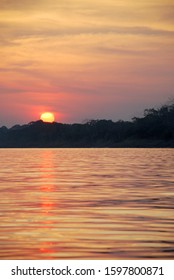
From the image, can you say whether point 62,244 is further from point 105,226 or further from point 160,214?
point 160,214

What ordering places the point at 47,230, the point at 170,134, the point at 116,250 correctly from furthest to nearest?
the point at 170,134 < the point at 47,230 < the point at 116,250

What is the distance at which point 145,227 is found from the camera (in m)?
18.4

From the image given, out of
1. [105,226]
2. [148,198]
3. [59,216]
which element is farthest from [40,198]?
[105,226]

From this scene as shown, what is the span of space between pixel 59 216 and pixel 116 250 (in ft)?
17.8

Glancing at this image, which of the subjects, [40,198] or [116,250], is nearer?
[116,250]

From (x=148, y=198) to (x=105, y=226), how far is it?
7436 mm

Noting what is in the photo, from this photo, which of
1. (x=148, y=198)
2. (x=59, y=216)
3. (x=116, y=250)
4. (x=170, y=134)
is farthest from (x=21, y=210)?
(x=170, y=134)

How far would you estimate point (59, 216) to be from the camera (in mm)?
20734
